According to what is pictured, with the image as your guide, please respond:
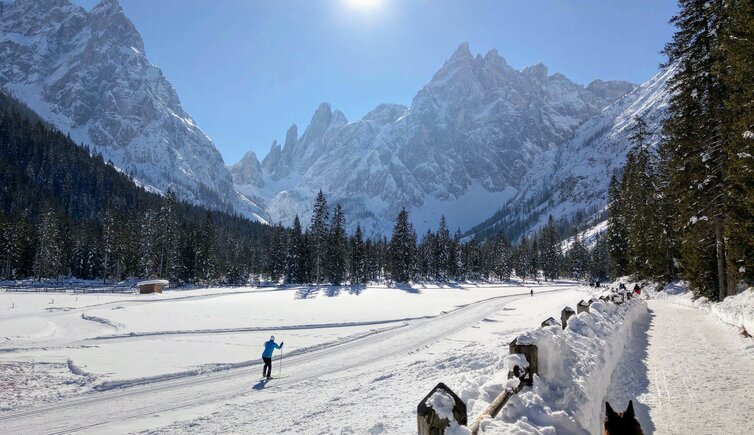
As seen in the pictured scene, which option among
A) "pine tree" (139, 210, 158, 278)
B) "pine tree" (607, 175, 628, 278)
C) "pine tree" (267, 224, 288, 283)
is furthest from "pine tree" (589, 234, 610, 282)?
"pine tree" (139, 210, 158, 278)

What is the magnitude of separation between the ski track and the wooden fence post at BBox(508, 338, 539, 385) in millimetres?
10108

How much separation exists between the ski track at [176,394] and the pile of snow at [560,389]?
31.9 feet

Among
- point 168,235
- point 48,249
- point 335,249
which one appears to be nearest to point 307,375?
point 335,249

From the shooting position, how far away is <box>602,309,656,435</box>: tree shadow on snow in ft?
25.3

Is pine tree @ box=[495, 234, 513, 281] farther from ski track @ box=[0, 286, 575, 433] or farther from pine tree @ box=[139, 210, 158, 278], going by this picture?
ski track @ box=[0, 286, 575, 433]

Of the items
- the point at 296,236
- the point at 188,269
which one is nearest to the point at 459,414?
the point at 296,236

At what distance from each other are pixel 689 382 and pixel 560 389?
5.40 m

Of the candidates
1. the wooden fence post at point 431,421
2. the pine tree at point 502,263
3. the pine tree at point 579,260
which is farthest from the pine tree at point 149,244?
the pine tree at point 579,260

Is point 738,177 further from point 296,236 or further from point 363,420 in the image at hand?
point 296,236

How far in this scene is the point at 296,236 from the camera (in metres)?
81.5

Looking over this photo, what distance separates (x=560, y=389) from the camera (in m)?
6.29

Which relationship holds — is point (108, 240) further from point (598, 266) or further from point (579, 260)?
point (579, 260)

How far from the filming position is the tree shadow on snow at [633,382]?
7.72 m

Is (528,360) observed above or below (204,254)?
below
